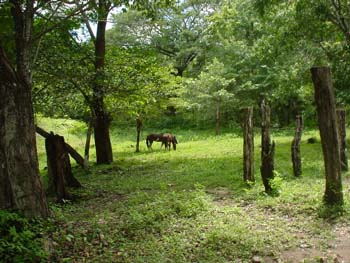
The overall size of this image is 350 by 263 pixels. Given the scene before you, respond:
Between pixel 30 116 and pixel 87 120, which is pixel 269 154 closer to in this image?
pixel 30 116

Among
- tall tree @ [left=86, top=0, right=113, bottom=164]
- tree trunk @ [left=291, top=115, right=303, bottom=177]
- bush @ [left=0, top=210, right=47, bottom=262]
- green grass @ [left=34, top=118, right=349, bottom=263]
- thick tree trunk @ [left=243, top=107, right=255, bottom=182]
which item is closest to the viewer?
bush @ [left=0, top=210, right=47, bottom=262]

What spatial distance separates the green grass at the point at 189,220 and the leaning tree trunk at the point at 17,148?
24.6 inches

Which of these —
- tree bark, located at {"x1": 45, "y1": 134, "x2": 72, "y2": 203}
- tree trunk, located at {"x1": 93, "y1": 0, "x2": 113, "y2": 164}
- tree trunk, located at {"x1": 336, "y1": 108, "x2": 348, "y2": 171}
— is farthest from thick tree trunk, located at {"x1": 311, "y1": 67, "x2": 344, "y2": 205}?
tree trunk, located at {"x1": 93, "y1": 0, "x2": 113, "y2": 164}

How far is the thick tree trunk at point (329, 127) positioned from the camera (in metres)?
7.28

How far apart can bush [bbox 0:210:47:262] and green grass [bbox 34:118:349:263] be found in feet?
1.05

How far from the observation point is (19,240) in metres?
5.60

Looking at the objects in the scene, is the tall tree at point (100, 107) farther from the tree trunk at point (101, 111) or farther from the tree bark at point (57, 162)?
the tree bark at point (57, 162)

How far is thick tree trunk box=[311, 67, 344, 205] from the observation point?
23.9 ft

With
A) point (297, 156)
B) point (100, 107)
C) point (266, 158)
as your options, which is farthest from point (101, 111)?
point (266, 158)

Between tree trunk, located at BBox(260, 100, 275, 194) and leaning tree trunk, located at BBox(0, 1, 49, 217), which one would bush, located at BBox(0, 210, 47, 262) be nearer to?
leaning tree trunk, located at BBox(0, 1, 49, 217)

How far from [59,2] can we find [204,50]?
28.0m

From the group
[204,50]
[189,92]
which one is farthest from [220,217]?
[204,50]

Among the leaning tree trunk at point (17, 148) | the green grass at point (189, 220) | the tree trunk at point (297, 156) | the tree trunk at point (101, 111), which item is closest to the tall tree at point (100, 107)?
the tree trunk at point (101, 111)

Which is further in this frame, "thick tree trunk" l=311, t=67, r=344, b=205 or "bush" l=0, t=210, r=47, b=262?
"thick tree trunk" l=311, t=67, r=344, b=205
